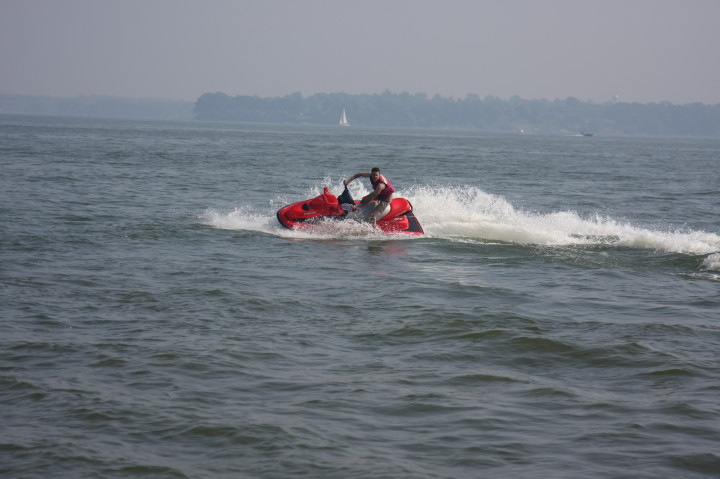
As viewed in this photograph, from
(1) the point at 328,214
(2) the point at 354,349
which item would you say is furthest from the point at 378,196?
(2) the point at 354,349

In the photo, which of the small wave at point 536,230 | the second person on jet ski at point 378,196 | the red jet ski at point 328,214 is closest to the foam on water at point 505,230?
the small wave at point 536,230

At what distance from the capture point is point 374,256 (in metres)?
13.7

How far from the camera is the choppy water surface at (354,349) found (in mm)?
5750

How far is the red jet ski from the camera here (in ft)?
51.5

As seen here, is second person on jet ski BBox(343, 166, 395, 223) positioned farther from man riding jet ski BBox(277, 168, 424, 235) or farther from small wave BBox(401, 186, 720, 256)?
small wave BBox(401, 186, 720, 256)

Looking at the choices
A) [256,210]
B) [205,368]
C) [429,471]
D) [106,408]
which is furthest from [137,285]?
[256,210]

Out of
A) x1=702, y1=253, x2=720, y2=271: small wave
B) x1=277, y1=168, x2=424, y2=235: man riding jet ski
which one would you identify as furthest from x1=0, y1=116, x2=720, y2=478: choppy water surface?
x1=277, y1=168, x2=424, y2=235: man riding jet ski

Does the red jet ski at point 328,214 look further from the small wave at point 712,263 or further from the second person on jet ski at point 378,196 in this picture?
the small wave at point 712,263

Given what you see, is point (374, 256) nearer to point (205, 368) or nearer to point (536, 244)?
point (536, 244)

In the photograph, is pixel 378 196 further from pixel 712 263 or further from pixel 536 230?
pixel 712 263

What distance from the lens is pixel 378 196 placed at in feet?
50.9

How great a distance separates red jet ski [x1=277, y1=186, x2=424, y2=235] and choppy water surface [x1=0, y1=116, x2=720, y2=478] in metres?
0.35

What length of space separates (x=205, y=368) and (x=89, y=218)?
10.6m

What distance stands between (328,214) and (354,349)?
7786 millimetres
